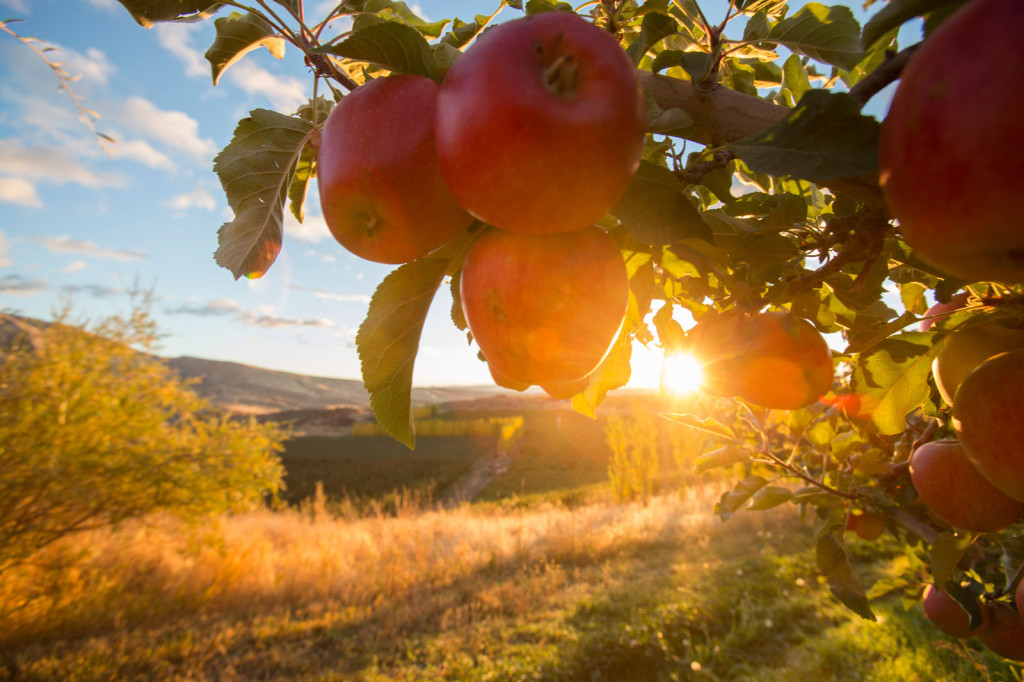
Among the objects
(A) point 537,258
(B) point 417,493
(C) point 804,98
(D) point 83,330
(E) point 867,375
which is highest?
(D) point 83,330

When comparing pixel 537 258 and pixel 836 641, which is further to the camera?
pixel 836 641

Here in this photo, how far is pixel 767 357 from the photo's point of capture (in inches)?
29.0

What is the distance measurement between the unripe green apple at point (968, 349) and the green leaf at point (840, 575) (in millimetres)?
519

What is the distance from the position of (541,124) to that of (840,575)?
128 centimetres

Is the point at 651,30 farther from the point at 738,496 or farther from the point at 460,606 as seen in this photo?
the point at 460,606

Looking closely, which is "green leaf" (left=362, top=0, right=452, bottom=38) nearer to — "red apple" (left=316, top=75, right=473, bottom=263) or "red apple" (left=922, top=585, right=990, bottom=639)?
"red apple" (left=316, top=75, right=473, bottom=263)

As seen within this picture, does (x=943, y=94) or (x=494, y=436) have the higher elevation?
(x=943, y=94)

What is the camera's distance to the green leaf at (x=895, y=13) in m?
0.32

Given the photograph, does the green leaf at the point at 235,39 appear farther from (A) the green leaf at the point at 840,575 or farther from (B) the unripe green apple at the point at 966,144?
(A) the green leaf at the point at 840,575

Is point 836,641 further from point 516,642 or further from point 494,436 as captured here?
point 494,436

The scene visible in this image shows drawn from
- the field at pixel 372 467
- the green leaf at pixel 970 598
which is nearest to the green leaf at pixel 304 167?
the green leaf at pixel 970 598

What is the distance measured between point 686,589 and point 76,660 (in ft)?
20.2

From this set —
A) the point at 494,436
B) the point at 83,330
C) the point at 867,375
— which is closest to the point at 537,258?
the point at 867,375

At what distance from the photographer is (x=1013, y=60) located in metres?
0.27
